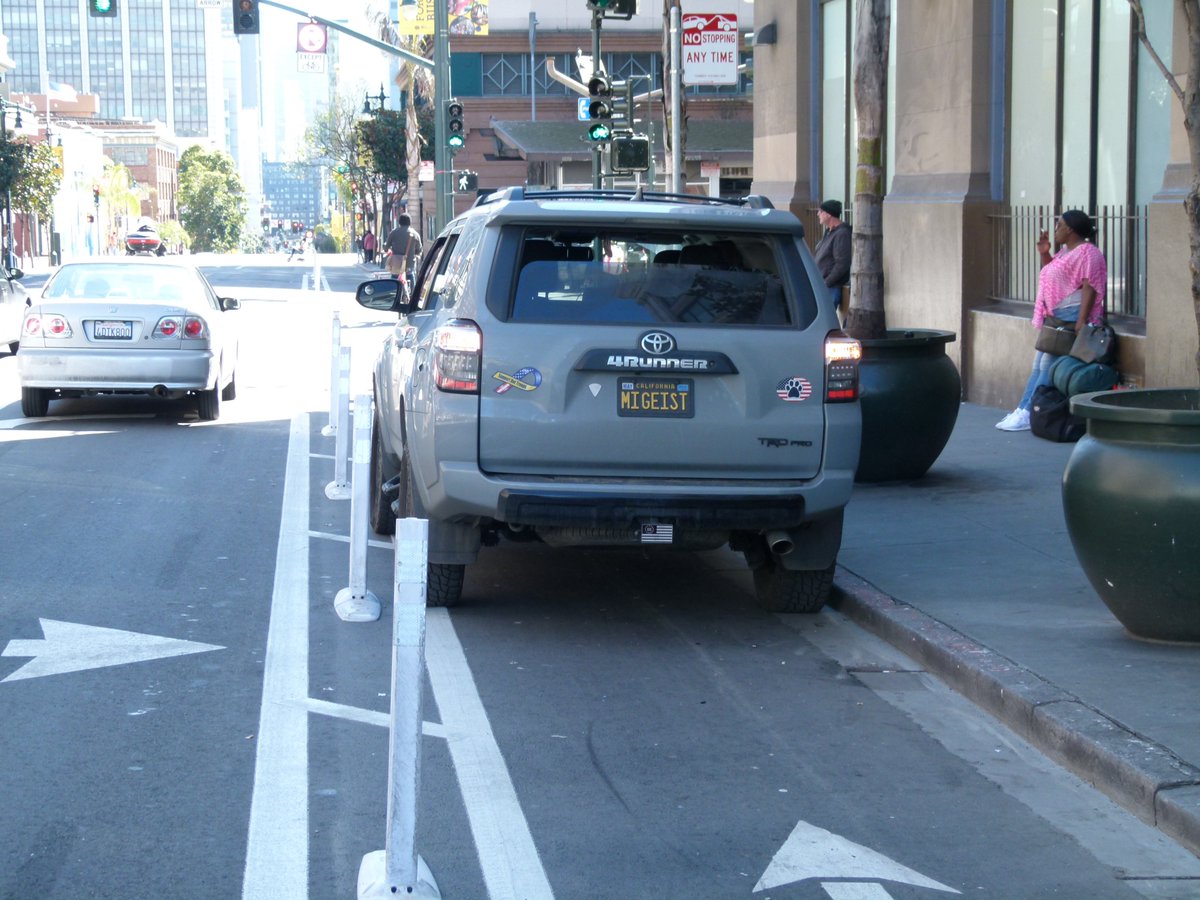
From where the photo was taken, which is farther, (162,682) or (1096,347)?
(1096,347)

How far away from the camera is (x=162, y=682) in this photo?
21.8 feet

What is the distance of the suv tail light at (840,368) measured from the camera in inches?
285

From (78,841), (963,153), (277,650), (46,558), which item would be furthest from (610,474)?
(963,153)

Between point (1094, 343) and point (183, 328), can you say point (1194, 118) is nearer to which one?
point (1094, 343)

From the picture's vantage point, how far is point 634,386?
7.07 m

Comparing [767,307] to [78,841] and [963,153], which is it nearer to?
[78,841]

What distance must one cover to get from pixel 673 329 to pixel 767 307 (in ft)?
1.67

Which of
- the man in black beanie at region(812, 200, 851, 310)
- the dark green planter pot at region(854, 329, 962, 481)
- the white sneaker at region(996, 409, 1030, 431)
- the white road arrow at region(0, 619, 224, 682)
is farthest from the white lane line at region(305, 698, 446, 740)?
the man in black beanie at region(812, 200, 851, 310)

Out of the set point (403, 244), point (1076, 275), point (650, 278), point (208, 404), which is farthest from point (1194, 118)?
point (403, 244)

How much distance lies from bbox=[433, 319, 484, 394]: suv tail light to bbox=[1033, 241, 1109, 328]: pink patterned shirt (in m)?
7.45

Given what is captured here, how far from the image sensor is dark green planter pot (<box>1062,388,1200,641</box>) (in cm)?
634

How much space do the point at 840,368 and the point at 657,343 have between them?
0.88m

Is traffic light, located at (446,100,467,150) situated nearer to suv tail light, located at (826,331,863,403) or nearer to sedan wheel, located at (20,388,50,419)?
sedan wheel, located at (20,388,50,419)

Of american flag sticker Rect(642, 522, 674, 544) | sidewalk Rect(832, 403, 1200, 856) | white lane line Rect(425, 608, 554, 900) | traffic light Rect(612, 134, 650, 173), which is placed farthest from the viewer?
traffic light Rect(612, 134, 650, 173)
